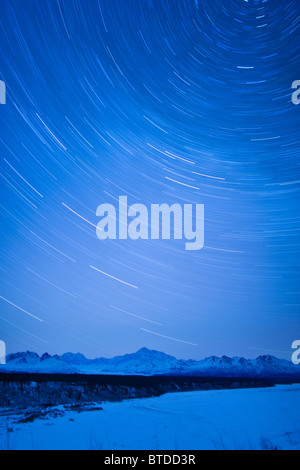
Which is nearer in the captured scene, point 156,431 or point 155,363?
point 156,431

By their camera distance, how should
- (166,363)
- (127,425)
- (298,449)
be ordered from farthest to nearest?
(166,363), (127,425), (298,449)

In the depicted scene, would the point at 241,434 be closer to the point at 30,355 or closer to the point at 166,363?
the point at 166,363

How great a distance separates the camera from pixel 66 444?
6.34 meters

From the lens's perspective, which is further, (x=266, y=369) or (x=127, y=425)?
(x=266, y=369)

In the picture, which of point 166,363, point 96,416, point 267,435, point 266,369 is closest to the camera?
point 267,435

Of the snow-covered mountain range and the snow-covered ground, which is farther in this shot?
the snow-covered mountain range

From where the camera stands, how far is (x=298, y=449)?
5.65 meters

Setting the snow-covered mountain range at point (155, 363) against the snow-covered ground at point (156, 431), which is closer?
the snow-covered ground at point (156, 431)

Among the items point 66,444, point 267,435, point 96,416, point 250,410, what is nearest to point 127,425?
point 96,416
